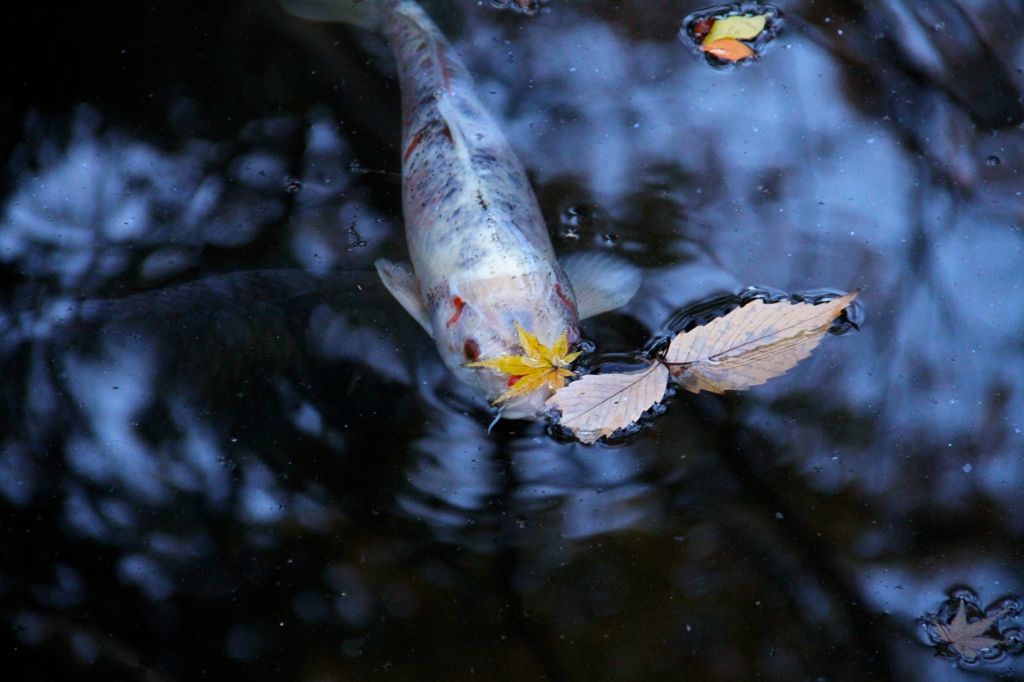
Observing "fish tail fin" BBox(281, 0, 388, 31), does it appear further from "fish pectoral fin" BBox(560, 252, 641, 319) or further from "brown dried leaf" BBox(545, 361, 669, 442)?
"brown dried leaf" BBox(545, 361, 669, 442)

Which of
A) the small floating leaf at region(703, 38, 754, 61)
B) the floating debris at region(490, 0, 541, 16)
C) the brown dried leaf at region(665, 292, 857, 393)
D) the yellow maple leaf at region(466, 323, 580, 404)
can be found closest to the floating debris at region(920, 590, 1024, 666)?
the brown dried leaf at region(665, 292, 857, 393)

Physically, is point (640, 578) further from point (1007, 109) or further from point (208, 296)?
point (1007, 109)

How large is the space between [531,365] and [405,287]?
694mm

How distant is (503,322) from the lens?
7.94 ft

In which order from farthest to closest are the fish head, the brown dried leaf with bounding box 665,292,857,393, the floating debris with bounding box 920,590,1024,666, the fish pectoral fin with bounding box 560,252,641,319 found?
1. the fish pectoral fin with bounding box 560,252,641,319
2. the brown dried leaf with bounding box 665,292,857,393
3. the fish head
4. the floating debris with bounding box 920,590,1024,666

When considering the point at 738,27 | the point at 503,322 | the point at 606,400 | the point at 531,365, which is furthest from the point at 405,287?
the point at 738,27

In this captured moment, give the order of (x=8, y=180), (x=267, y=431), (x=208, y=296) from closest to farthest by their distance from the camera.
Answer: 1. (x=267, y=431)
2. (x=208, y=296)
3. (x=8, y=180)

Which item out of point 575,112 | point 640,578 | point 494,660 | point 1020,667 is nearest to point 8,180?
point 575,112

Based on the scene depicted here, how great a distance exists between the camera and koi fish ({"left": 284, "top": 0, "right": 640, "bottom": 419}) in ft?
8.05

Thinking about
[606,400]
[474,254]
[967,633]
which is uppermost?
[474,254]

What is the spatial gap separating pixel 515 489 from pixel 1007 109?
103 inches

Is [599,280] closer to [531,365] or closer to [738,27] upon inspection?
[531,365]

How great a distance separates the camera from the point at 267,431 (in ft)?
9.05

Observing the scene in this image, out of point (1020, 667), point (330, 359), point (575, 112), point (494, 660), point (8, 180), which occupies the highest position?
point (575, 112)
